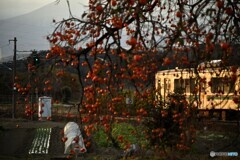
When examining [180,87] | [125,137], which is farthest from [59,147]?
[180,87]

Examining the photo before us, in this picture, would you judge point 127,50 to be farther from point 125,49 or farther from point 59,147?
point 59,147

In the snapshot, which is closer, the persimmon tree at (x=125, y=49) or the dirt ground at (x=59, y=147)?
the persimmon tree at (x=125, y=49)

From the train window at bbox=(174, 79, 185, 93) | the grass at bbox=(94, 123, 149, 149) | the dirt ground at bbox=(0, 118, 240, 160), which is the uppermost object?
the train window at bbox=(174, 79, 185, 93)

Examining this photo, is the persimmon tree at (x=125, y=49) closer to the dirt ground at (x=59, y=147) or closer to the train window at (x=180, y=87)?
the train window at (x=180, y=87)

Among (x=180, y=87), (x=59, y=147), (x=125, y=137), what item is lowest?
(x=59, y=147)

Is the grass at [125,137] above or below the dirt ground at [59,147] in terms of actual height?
above

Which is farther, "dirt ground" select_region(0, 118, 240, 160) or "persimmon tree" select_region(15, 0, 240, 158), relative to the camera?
"dirt ground" select_region(0, 118, 240, 160)

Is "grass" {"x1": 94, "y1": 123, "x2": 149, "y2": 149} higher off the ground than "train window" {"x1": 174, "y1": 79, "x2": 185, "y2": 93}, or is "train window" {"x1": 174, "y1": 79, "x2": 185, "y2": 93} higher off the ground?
"train window" {"x1": 174, "y1": 79, "x2": 185, "y2": 93}

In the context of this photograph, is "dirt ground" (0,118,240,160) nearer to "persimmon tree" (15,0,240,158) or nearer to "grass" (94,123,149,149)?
"grass" (94,123,149,149)

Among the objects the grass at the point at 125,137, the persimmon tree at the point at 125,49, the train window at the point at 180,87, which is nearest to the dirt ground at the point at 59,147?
the grass at the point at 125,137

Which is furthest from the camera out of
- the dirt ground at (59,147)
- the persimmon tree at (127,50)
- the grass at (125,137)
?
the grass at (125,137)

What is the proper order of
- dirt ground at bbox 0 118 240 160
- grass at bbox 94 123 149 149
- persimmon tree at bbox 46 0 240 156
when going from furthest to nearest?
1. grass at bbox 94 123 149 149
2. dirt ground at bbox 0 118 240 160
3. persimmon tree at bbox 46 0 240 156

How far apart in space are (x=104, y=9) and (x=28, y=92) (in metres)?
1.59

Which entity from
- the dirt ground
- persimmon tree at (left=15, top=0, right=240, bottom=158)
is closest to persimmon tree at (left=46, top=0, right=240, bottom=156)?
persimmon tree at (left=15, top=0, right=240, bottom=158)
